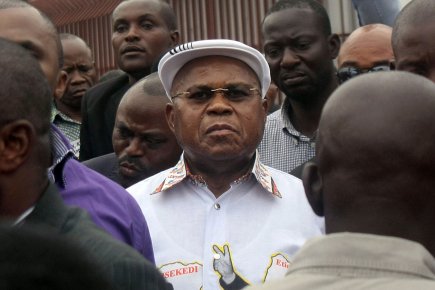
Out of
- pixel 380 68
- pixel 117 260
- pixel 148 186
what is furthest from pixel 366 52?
pixel 117 260

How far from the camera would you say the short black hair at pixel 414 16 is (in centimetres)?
447

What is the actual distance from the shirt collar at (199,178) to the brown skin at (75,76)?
339 cm

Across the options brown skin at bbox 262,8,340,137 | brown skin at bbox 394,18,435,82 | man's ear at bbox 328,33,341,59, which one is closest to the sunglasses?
brown skin at bbox 262,8,340,137

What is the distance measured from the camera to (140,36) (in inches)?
255

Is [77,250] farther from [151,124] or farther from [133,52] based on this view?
[133,52]

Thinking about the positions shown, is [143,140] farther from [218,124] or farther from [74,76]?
[74,76]

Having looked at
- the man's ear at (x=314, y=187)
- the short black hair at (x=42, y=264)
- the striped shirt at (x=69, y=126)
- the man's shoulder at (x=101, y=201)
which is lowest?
the striped shirt at (x=69, y=126)

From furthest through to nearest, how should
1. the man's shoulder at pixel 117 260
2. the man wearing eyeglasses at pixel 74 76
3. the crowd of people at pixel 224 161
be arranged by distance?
the man wearing eyeglasses at pixel 74 76 → the man's shoulder at pixel 117 260 → the crowd of people at pixel 224 161

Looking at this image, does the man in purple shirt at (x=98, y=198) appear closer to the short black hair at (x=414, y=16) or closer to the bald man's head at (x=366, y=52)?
the short black hair at (x=414, y=16)

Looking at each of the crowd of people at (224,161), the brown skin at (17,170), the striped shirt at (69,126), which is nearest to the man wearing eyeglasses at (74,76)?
the striped shirt at (69,126)

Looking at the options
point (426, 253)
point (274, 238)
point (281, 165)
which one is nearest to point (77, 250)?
point (426, 253)

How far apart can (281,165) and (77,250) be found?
3656 mm

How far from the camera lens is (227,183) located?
13.7ft

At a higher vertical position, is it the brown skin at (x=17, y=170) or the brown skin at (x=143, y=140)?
the brown skin at (x=17, y=170)
